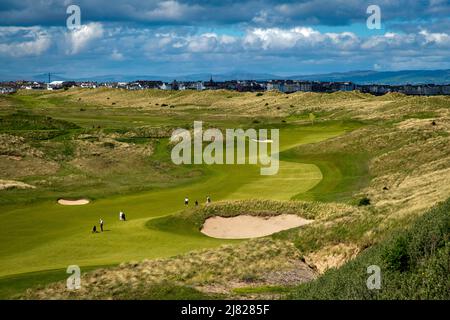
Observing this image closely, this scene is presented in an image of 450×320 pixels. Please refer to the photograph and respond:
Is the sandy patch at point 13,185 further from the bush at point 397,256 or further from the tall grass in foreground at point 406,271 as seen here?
the bush at point 397,256

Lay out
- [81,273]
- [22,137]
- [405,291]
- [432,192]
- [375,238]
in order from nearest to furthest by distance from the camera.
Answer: [405,291] → [81,273] → [375,238] → [432,192] → [22,137]

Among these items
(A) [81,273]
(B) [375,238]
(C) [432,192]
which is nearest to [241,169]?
(C) [432,192]

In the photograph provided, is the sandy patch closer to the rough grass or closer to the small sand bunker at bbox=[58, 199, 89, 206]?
the small sand bunker at bbox=[58, 199, 89, 206]

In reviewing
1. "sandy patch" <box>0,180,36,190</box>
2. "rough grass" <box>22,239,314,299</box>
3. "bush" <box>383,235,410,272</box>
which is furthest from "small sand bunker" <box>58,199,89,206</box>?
"bush" <box>383,235,410,272</box>

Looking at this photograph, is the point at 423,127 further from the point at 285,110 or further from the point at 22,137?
the point at 285,110

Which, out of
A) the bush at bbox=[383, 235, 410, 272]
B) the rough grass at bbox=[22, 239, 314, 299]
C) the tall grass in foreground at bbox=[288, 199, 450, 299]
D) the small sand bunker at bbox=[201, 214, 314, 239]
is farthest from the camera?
the small sand bunker at bbox=[201, 214, 314, 239]

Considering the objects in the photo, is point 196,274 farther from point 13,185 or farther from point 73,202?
point 13,185

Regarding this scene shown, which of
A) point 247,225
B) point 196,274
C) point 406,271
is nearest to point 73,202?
point 247,225
